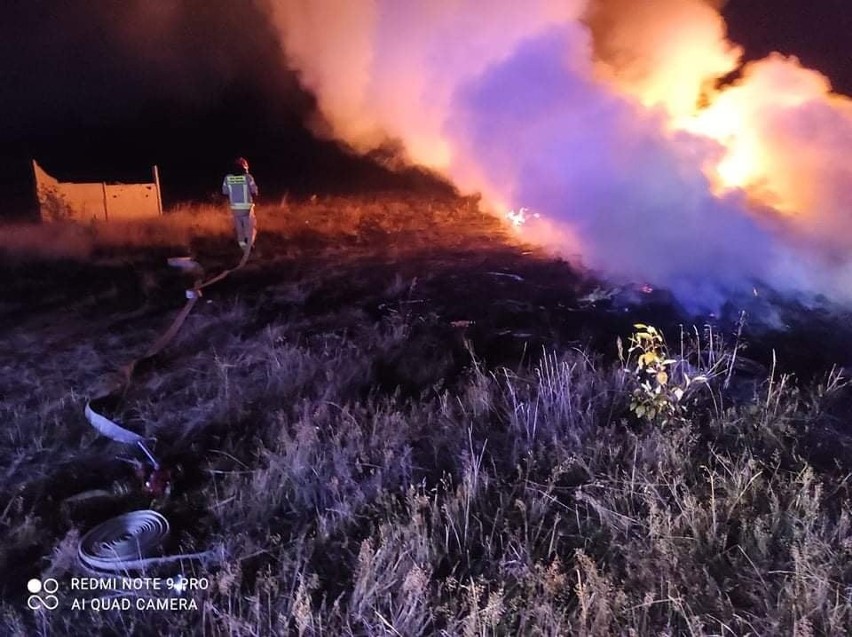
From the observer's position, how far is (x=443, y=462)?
468 centimetres

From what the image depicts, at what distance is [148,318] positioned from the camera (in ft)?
25.4

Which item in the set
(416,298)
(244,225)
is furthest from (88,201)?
(416,298)

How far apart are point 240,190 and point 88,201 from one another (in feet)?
15.3

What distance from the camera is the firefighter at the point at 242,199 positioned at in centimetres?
1016

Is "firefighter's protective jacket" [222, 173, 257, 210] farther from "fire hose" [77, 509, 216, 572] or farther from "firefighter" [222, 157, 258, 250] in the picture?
"fire hose" [77, 509, 216, 572]

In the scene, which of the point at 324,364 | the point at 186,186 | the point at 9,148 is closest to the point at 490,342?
the point at 324,364

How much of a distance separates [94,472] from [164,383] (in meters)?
1.43

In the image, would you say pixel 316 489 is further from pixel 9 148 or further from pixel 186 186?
pixel 9 148

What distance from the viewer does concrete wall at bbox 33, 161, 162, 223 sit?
1280 centimetres

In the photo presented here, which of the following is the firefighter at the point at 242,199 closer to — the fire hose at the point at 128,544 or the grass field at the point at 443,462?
the grass field at the point at 443,462

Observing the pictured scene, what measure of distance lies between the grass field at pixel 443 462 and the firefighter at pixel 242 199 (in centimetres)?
228

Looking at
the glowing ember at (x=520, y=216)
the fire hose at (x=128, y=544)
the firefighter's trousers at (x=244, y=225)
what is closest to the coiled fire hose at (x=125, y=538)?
the fire hose at (x=128, y=544)

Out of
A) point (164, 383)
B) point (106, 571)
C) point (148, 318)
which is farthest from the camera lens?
point (148, 318)

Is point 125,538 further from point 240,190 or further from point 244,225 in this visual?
point 244,225
